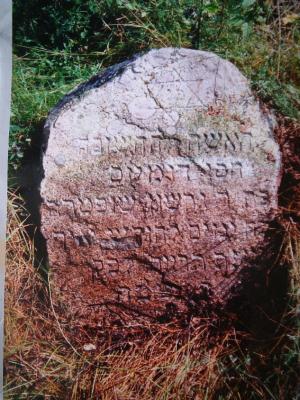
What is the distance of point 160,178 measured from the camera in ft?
4.42

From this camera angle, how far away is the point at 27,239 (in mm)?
1387

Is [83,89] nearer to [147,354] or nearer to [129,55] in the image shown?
[129,55]

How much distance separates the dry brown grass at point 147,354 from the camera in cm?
129

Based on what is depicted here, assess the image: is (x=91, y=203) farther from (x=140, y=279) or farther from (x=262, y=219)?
(x=262, y=219)

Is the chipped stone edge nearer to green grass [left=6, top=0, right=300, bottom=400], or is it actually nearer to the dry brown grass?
green grass [left=6, top=0, right=300, bottom=400]

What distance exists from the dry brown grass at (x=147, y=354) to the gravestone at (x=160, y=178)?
0.18 ft

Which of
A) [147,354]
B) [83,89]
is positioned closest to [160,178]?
[83,89]

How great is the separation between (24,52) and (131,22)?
0.29m

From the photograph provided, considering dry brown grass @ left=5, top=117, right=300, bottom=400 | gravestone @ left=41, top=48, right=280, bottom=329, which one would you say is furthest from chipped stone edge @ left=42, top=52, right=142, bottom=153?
dry brown grass @ left=5, top=117, right=300, bottom=400

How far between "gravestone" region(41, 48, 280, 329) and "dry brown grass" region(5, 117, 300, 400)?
55 mm

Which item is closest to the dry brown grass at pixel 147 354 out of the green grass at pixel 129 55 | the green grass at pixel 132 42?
the green grass at pixel 129 55

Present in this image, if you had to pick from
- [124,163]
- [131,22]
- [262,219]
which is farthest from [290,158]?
[131,22]

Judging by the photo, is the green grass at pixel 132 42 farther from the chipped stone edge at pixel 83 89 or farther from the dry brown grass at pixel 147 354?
the dry brown grass at pixel 147 354

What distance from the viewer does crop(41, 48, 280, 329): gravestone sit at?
1329mm
